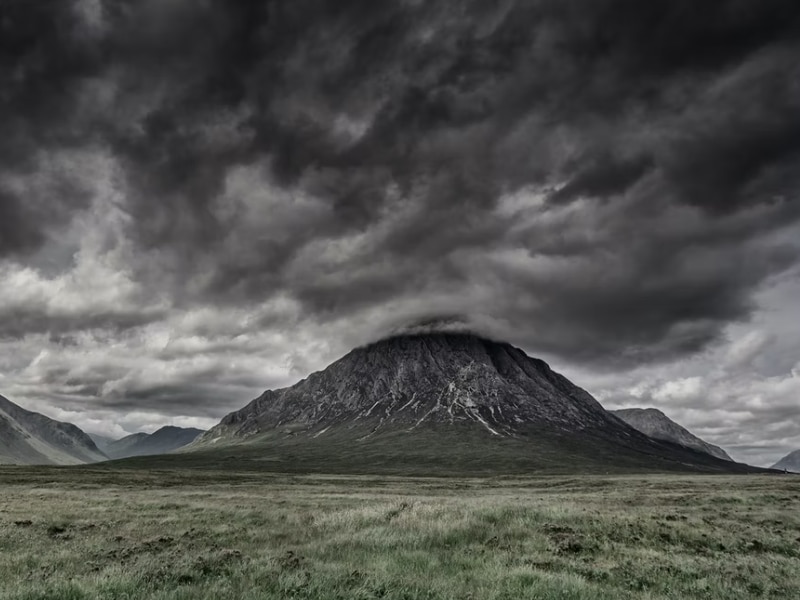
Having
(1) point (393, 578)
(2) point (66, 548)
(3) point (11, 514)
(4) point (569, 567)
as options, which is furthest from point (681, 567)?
(3) point (11, 514)

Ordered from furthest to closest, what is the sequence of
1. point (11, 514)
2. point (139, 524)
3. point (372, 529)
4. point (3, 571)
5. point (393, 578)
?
point (11, 514)
point (139, 524)
point (372, 529)
point (3, 571)
point (393, 578)

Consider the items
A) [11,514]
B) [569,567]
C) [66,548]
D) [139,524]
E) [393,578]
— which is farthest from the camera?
[11,514]

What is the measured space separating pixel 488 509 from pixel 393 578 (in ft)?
41.3

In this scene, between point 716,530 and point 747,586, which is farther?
point 716,530

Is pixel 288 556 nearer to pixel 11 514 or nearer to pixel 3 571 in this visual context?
pixel 3 571

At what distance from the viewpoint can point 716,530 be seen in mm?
18656

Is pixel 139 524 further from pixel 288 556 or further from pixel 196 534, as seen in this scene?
pixel 288 556

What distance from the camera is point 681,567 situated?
12.6 m

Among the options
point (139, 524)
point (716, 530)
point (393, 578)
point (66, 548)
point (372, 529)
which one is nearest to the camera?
point (393, 578)

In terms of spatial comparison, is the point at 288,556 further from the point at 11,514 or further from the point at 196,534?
the point at 11,514

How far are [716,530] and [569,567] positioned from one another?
10.0m

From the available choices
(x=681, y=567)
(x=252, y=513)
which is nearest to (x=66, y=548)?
(x=252, y=513)

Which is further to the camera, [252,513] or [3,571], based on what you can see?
[252,513]

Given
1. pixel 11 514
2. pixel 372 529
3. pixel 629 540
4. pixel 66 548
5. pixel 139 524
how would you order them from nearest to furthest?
pixel 66 548
pixel 629 540
pixel 372 529
pixel 139 524
pixel 11 514
